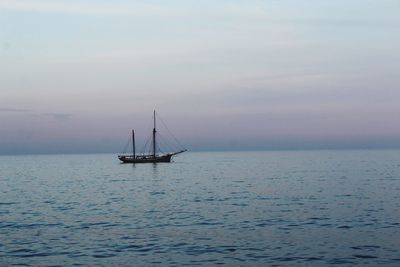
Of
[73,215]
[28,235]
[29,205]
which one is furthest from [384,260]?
[29,205]

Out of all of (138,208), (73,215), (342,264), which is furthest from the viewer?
(138,208)

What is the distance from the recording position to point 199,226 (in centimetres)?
3341

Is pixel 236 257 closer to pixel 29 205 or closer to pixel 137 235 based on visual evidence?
pixel 137 235

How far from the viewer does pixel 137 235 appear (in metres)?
30.5

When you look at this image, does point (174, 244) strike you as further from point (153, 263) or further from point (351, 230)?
point (351, 230)

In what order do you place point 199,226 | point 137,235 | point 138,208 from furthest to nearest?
point 138,208 < point 199,226 < point 137,235

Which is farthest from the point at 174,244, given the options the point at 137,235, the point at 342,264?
the point at 342,264

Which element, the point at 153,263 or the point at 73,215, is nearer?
the point at 153,263

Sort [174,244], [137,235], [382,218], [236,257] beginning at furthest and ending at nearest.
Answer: [382,218], [137,235], [174,244], [236,257]

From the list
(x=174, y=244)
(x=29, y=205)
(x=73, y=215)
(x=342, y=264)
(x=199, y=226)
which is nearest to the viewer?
(x=342, y=264)

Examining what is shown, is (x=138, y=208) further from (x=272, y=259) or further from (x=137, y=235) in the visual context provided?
(x=272, y=259)

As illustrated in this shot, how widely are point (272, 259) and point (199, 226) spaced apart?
1049cm

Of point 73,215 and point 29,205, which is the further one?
point 29,205

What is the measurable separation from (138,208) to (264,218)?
550 inches
